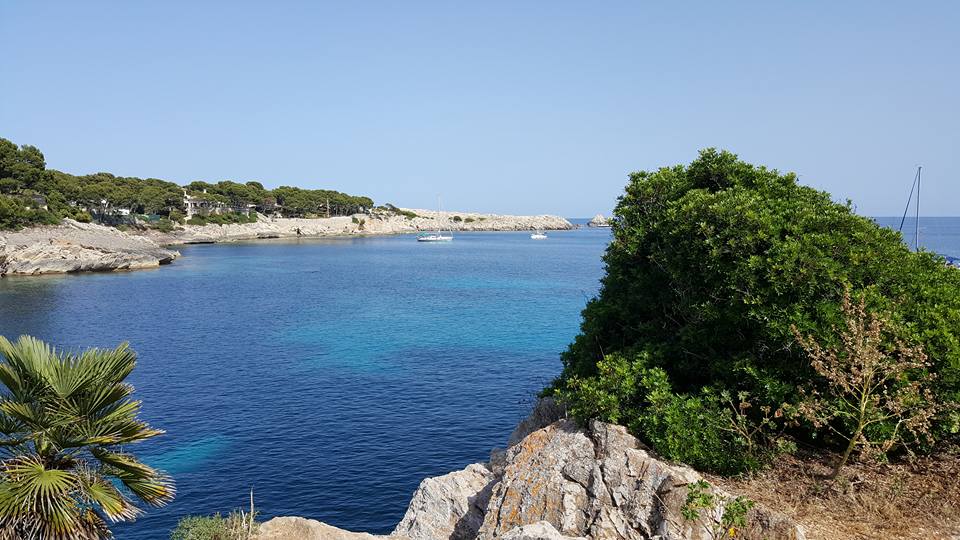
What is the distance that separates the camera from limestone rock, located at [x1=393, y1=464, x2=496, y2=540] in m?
18.8

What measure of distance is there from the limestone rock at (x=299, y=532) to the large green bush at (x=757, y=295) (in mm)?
8341

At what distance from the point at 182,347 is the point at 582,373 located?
1666 inches

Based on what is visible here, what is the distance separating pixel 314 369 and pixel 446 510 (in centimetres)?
2789

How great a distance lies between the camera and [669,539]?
13.2m

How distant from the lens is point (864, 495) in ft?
44.1

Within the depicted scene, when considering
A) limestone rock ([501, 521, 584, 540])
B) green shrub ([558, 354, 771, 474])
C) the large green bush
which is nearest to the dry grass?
green shrub ([558, 354, 771, 474])

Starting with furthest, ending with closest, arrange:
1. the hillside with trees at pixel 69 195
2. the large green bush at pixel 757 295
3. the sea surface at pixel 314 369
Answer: the hillside with trees at pixel 69 195
the sea surface at pixel 314 369
the large green bush at pixel 757 295

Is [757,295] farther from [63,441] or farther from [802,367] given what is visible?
[63,441]

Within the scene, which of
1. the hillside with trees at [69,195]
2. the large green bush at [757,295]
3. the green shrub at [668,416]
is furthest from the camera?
the hillside with trees at [69,195]

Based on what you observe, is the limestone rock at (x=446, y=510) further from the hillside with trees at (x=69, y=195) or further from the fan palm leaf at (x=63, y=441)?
the hillside with trees at (x=69, y=195)

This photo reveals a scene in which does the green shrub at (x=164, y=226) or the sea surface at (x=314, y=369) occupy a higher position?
the green shrub at (x=164, y=226)

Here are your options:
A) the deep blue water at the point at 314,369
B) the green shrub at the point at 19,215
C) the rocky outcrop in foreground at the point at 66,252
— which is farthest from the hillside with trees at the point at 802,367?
the green shrub at the point at 19,215

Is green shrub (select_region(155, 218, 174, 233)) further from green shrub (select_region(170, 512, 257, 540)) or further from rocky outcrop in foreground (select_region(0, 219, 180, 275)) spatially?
green shrub (select_region(170, 512, 257, 540))

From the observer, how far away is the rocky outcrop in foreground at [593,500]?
12.8 metres
